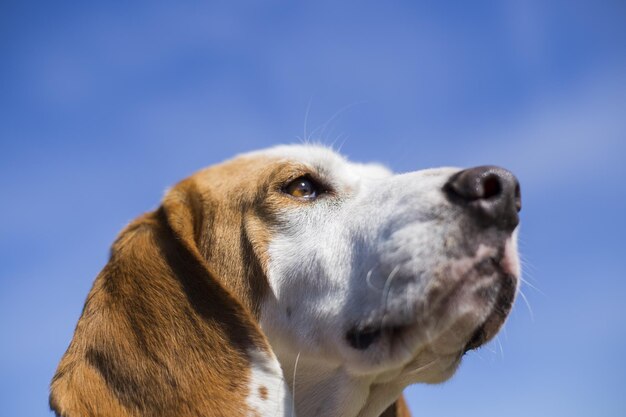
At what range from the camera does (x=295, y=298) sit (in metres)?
3.21

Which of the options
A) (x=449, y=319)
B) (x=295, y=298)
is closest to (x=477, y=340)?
(x=449, y=319)

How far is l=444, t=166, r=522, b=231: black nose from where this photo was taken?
2.80 meters

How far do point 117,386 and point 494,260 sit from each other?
1682 millimetres

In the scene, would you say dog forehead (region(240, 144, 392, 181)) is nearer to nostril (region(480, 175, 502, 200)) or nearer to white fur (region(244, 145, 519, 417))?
white fur (region(244, 145, 519, 417))

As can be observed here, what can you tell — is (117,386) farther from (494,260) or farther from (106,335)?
(494,260)

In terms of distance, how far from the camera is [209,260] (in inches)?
133

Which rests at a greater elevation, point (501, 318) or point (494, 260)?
point (494, 260)

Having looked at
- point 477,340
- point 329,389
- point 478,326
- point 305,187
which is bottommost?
point 329,389

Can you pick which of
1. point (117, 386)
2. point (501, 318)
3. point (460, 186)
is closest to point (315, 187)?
point (460, 186)

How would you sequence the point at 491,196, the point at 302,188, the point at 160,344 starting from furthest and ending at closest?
the point at 302,188 → the point at 160,344 → the point at 491,196

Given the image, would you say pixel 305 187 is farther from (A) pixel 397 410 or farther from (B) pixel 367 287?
(A) pixel 397 410

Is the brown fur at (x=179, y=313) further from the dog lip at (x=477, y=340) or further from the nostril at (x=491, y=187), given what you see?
the nostril at (x=491, y=187)

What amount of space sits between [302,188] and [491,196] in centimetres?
110

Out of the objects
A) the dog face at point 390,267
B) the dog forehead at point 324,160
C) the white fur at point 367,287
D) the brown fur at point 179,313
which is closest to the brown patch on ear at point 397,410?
the white fur at point 367,287
